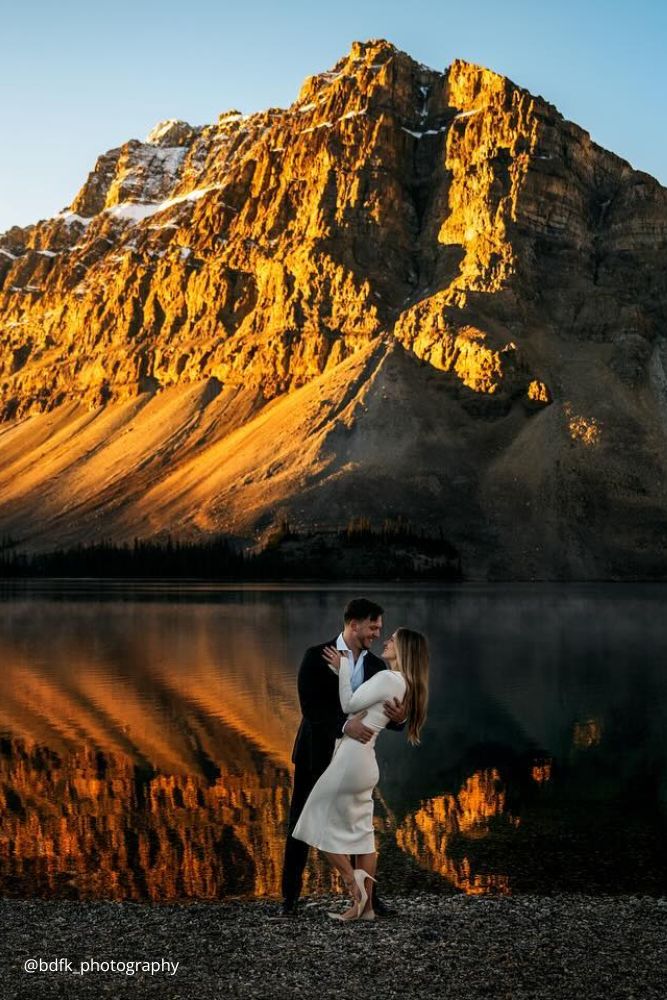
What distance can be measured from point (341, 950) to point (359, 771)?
2.05 meters

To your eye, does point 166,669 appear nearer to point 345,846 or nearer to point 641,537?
point 345,846

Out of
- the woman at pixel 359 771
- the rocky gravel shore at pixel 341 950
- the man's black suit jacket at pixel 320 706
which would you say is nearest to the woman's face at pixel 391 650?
the woman at pixel 359 771

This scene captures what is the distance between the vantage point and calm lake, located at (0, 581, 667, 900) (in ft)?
56.5

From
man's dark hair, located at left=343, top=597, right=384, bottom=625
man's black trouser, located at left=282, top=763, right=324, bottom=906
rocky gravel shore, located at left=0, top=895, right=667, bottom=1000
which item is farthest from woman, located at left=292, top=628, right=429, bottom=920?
rocky gravel shore, located at left=0, top=895, right=667, bottom=1000

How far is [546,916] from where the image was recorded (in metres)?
13.9

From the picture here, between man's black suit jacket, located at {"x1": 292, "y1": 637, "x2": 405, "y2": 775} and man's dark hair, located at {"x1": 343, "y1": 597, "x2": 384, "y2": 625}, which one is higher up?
man's dark hair, located at {"x1": 343, "y1": 597, "x2": 384, "y2": 625}

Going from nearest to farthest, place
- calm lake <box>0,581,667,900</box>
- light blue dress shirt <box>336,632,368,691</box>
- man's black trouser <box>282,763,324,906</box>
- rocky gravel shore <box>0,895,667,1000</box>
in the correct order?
1. rocky gravel shore <box>0,895,667,1000</box>
2. light blue dress shirt <box>336,632,368,691</box>
3. man's black trouser <box>282,763,324,906</box>
4. calm lake <box>0,581,667,900</box>

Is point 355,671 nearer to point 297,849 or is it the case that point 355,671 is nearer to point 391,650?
point 391,650

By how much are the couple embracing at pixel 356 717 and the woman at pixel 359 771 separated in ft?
0.04

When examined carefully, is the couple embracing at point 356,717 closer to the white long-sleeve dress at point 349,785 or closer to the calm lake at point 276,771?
the white long-sleeve dress at point 349,785

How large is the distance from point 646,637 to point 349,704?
189 ft

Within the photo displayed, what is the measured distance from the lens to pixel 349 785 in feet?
44.9

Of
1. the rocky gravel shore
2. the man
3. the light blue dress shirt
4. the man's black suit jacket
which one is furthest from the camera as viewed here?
the man's black suit jacket

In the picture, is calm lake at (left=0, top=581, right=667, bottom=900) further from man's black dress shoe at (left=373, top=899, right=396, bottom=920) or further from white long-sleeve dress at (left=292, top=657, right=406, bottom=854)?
white long-sleeve dress at (left=292, top=657, right=406, bottom=854)
